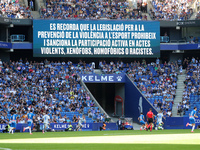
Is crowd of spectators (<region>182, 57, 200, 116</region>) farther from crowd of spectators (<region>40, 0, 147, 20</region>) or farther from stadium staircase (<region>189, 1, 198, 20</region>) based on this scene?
crowd of spectators (<region>40, 0, 147, 20</region>)

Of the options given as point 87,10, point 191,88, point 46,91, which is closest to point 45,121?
point 46,91

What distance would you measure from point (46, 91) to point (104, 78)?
793 centimetres

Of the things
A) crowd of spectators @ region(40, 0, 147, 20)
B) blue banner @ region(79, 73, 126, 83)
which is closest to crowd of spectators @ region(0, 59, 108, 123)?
blue banner @ region(79, 73, 126, 83)

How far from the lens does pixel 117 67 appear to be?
53.0 metres

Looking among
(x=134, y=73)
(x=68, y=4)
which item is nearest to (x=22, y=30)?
(x=68, y=4)

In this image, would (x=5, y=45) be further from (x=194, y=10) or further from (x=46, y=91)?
(x=194, y=10)

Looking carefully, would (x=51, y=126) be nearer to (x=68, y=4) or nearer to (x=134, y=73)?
(x=134, y=73)

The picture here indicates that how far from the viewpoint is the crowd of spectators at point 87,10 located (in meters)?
52.4

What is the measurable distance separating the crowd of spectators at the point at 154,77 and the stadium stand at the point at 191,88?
4.28 feet

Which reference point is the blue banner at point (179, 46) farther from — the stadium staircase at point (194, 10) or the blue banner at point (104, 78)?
the blue banner at point (104, 78)

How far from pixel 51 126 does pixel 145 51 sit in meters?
19.0

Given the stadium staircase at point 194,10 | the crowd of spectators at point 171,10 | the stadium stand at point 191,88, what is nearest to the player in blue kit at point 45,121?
the stadium stand at point 191,88

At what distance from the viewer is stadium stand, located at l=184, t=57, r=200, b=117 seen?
46.5m

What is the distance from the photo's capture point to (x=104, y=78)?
51.0m
